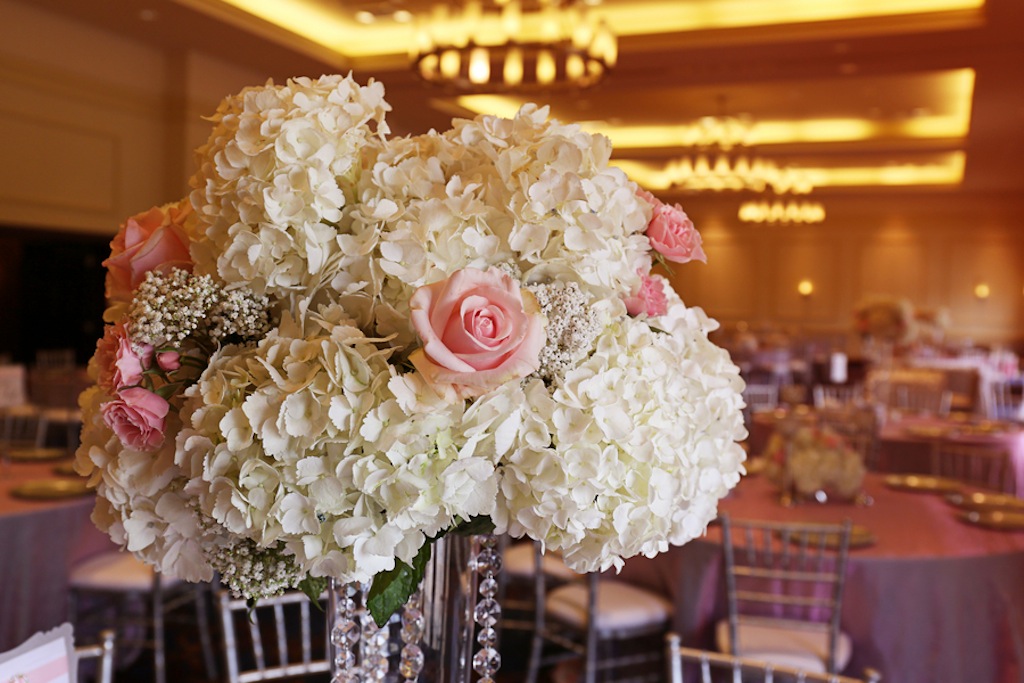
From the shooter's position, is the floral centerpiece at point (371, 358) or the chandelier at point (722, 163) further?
the chandelier at point (722, 163)

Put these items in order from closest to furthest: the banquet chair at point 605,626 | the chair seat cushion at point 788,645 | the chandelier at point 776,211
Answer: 1. the chair seat cushion at point 788,645
2. the banquet chair at point 605,626
3. the chandelier at point 776,211

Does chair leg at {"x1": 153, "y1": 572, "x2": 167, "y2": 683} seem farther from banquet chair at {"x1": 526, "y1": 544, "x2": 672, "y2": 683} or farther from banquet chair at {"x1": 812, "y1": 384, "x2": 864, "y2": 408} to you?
banquet chair at {"x1": 812, "y1": 384, "x2": 864, "y2": 408}

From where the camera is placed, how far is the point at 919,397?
789 cm

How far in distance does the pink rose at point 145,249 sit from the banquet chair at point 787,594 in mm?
2215

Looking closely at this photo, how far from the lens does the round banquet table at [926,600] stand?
2.94 metres

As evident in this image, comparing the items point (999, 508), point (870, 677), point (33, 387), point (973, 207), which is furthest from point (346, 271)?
point (973, 207)

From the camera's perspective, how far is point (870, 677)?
1584mm

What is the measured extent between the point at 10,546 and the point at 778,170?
10.0 meters

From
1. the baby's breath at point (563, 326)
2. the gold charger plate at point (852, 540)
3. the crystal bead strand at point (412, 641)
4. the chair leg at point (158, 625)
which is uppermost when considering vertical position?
the baby's breath at point (563, 326)

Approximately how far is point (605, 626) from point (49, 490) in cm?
211

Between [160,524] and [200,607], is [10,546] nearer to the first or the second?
[200,607]

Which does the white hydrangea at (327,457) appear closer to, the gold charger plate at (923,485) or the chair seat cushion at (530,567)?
the chair seat cushion at (530,567)

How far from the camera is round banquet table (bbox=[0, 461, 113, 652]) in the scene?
10.8 ft

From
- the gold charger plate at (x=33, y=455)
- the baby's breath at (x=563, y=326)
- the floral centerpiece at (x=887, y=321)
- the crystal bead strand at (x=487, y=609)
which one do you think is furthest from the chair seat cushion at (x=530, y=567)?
the floral centerpiece at (x=887, y=321)
